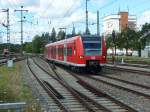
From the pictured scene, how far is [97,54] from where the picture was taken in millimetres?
33812

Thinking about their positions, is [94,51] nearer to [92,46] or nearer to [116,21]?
[92,46]

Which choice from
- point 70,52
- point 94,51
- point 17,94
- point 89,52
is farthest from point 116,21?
point 17,94

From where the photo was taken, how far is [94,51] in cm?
3388

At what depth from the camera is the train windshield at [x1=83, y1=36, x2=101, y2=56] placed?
33750mm

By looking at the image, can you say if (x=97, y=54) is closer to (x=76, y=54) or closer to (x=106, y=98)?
(x=76, y=54)

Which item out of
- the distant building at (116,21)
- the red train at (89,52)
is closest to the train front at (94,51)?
the red train at (89,52)

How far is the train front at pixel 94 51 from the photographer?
33531mm

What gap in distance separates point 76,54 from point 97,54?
159 centimetres

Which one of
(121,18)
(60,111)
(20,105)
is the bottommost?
(60,111)

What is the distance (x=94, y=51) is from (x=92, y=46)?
41 centimetres

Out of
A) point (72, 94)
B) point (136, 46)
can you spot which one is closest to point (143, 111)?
point (72, 94)

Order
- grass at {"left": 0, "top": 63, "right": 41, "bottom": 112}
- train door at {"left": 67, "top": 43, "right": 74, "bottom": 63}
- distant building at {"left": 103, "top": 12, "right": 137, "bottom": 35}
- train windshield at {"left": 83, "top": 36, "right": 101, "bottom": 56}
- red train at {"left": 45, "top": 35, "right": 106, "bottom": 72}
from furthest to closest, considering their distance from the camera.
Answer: distant building at {"left": 103, "top": 12, "right": 137, "bottom": 35} → train door at {"left": 67, "top": 43, "right": 74, "bottom": 63} → train windshield at {"left": 83, "top": 36, "right": 101, "bottom": 56} → red train at {"left": 45, "top": 35, "right": 106, "bottom": 72} → grass at {"left": 0, "top": 63, "right": 41, "bottom": 112}

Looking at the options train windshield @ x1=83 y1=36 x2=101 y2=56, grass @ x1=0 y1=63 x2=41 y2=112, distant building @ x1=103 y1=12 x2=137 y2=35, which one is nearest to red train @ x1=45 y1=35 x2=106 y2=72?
train windshield @ x1=83 y1=36 x2=101 y2=56

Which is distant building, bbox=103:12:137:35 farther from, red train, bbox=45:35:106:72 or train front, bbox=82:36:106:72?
train front, bbox=82:36:106:72
